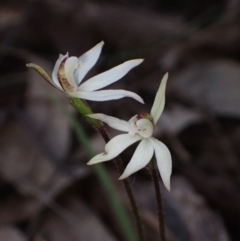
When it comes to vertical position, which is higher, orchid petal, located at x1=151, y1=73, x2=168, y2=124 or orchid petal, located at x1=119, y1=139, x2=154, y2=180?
orchid petal, located at x1=151, y1=73, x2=168, y2=124

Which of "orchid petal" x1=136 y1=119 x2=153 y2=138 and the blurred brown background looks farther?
the blurred brown background

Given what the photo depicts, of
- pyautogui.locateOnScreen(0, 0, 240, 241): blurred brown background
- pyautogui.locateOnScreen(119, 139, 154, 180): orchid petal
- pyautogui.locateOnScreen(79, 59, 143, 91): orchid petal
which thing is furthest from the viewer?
pyautogui.locateOnScreen(0, 0, 240, 241): blurred brown background

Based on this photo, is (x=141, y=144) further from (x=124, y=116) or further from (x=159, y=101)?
(x=124, y=116)

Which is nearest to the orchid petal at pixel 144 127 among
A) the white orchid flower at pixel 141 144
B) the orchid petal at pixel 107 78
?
the white orchid flower at pixel 141 144

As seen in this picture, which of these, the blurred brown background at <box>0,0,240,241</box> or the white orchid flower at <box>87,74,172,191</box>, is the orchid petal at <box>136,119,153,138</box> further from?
the blurred brown background at <box>0,0,240,241</box>

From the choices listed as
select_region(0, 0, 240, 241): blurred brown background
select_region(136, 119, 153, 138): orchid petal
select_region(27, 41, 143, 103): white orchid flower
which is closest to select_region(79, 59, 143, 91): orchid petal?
select_region(27, 41, 143, 103): white orchid flower

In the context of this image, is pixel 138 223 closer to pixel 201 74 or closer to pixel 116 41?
pixel 201 74

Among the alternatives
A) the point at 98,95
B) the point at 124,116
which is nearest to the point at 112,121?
the point at 98,95

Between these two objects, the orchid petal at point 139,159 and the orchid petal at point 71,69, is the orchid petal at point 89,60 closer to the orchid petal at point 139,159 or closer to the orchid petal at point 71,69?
the orchid petal at point 71,69

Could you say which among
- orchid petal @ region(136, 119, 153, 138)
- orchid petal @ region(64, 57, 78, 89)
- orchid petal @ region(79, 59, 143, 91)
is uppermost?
orchid petal @ region(64, 57, 78, 89)
